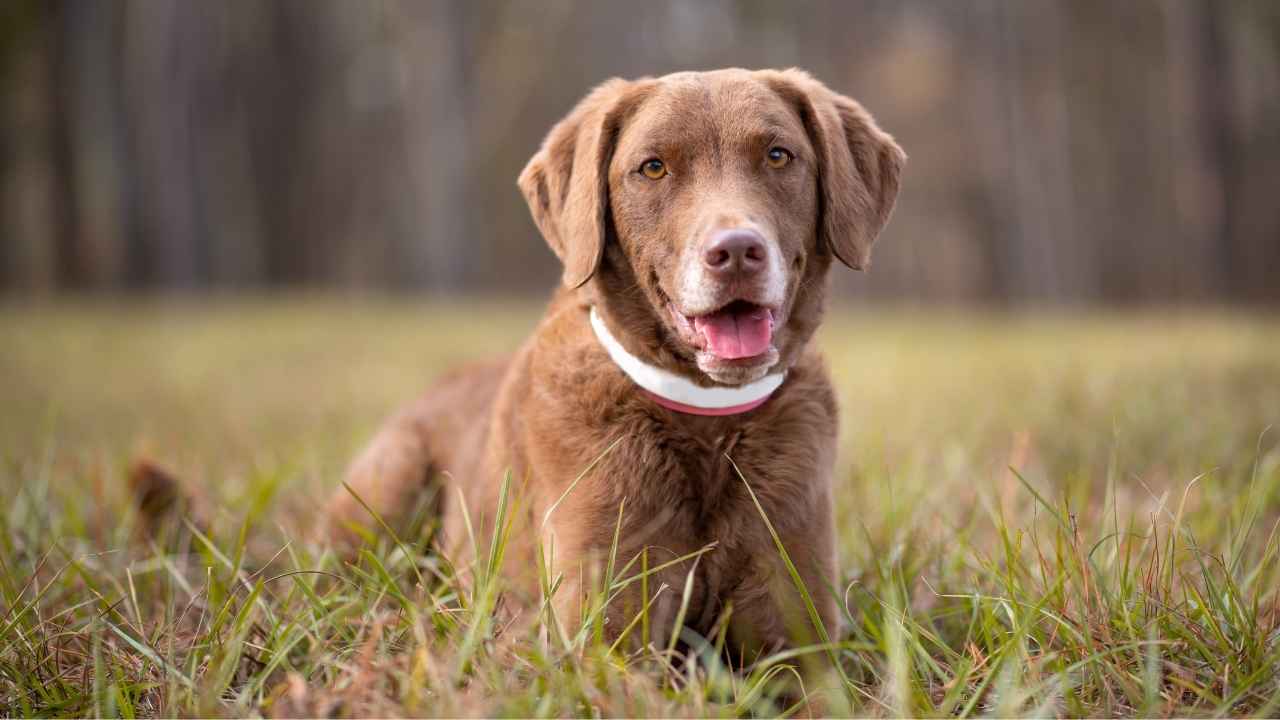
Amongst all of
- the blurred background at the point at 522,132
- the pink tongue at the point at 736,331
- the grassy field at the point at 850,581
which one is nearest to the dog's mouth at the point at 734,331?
the pink tongue at the point at 736,331

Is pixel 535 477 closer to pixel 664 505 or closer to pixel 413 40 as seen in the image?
pixel 664 505

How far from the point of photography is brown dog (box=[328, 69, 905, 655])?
8.62 ft

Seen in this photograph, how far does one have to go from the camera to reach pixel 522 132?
101ft

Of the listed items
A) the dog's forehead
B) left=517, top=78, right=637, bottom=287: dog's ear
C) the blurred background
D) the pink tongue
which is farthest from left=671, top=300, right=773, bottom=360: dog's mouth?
the blurred background

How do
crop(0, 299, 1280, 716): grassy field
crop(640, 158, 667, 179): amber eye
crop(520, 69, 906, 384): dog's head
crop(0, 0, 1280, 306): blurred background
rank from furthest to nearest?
crop(0, 0, 1280, 306): blurred background, crop(640, 158, 667, 179): amber eye, crop(520, 69, 906, 384): dog's head, crop(0, 299, 1280, 716): grassy field

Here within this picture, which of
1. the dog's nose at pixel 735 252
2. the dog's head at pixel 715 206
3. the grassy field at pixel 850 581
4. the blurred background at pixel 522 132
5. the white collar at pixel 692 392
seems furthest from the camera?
the blurred background at pixel 522 132

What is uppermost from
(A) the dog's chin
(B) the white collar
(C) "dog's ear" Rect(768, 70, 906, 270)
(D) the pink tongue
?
(C) "dog's ear" Rect(768, 70, 906, 270)

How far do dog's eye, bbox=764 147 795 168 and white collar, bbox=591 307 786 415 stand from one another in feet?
2.00

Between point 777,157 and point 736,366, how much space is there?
0.66m

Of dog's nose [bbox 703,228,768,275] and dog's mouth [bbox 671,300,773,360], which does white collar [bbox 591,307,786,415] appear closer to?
dog's mouth [bbox 671,300,773,360]

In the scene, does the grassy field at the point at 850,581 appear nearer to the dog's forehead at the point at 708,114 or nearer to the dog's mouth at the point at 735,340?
the dog's mouth at the point at 735,340

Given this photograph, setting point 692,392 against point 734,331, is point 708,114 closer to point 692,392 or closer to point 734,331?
point 734,331

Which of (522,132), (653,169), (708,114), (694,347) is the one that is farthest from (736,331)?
(522,132)

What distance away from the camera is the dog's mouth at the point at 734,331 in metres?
2.64
